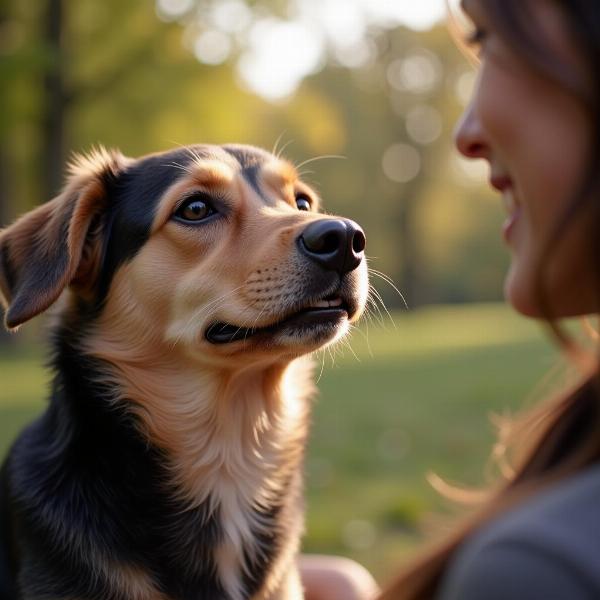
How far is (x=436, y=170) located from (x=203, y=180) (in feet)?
112

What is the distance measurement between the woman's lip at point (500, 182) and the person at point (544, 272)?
0.01 meters

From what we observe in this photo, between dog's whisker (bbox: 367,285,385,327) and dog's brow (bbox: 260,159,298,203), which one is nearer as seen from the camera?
dog's whisker (bbox: 367,285,385,327)

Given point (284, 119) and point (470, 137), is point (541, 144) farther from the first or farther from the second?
point (284, 119)

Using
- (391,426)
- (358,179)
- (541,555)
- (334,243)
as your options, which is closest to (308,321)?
(334,243)

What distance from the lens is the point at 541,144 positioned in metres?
1.56

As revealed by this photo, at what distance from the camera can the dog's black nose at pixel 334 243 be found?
3145 millimetres

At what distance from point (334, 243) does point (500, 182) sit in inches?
49.9

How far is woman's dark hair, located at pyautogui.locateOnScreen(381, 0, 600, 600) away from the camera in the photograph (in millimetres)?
1406

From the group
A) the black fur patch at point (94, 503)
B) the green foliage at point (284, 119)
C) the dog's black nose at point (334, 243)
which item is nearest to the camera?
the black fur patch at point (94, 503)

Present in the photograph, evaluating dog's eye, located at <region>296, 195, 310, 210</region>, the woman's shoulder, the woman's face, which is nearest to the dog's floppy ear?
dog's eye, located at <region>296, 195, 310, 210</region>

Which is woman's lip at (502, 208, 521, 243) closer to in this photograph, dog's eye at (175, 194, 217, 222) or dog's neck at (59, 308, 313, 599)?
dog's neck at (59, 308, 313, 599)

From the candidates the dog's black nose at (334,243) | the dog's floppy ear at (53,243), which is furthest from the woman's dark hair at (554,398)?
the dog's floppy ear at (53,243)

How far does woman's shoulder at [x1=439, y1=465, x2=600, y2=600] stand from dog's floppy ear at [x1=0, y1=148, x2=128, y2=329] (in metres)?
2.29

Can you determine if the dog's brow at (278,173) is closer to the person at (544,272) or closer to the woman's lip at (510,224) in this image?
the woman's lip at (510,224)
